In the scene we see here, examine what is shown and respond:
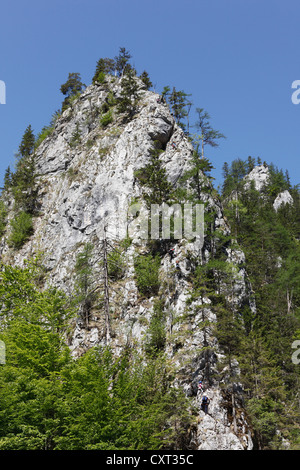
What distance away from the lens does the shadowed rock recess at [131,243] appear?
73.2 ft

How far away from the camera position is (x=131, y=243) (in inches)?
1421

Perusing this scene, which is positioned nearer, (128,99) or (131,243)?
(131,243)

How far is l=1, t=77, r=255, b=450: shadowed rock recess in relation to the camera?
22297 mm

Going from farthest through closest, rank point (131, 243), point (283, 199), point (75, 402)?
point (283, 199) → point (131, 243) → point (75, 402)

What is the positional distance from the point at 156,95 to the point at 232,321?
41374 mm

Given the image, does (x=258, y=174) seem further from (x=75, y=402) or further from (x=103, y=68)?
(x=75, y=402)

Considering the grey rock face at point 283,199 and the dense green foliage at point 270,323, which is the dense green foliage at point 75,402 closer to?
the dense green foliage at point 270,323

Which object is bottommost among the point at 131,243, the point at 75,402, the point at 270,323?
the point at 75,402

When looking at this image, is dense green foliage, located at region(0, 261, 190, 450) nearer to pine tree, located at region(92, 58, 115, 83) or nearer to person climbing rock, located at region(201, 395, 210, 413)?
person climbing rock, located at region(201, 395, 210, 413)

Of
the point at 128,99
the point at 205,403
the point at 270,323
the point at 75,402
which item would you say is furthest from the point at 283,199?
the point at 75,402

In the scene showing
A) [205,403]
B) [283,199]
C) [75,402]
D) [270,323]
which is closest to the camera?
[75,402]

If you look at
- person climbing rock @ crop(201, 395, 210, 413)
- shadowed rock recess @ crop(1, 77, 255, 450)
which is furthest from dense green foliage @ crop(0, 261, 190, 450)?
shadowed rock recess @ crop(1, 77, 255, 450)

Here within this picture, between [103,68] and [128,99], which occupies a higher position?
[103,68]

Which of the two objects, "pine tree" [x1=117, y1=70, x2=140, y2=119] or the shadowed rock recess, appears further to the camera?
"pine tree" [x1=117, y1=70, x2=140, y2=119]
